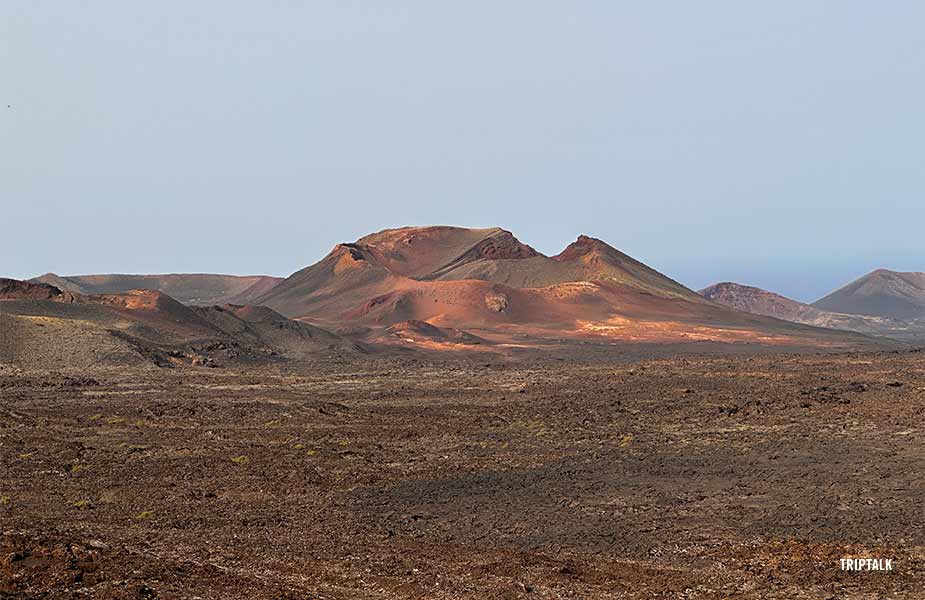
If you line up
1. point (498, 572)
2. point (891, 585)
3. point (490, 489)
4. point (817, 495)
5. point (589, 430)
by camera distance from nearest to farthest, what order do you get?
point (891, 585)
point (498, 572)
point (817, 495)
point (490, 489)
point (589, 430)

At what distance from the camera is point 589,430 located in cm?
3288

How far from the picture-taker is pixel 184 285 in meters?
176

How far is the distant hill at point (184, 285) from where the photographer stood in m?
163

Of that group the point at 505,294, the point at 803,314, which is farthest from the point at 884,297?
the point at 505,294

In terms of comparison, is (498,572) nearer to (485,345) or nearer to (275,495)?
(275,495)

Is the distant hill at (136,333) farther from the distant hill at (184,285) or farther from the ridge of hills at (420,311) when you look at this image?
the distant hill at (184,285)

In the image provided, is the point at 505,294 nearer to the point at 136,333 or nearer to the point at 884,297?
the point at 136,333

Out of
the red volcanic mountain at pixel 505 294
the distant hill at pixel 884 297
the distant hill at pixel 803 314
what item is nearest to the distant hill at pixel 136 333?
the red volcanic mountain at pixel 505 294

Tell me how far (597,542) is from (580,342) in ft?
217

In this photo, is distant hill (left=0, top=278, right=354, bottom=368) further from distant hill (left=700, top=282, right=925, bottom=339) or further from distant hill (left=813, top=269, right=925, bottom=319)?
distant hill (left=813, top=269, right=925, bottom=319)

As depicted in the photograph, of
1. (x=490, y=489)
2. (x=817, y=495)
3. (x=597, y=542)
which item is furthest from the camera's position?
(x=490, y=489)

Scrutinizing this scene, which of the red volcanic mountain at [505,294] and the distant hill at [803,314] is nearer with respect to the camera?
the red volcanic mountain at [505,294]

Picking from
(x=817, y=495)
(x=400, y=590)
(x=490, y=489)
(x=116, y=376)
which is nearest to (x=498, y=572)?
(x=400, y=590)

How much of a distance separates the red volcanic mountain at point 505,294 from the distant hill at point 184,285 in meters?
26.9
